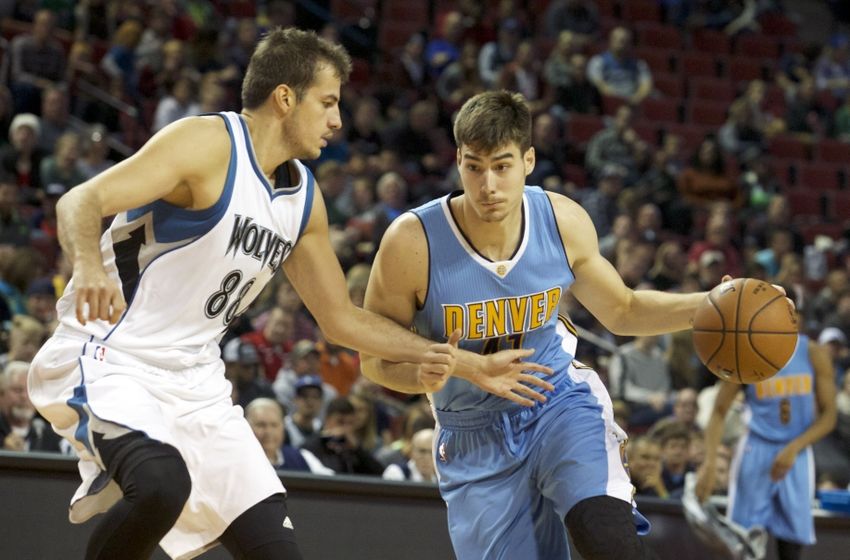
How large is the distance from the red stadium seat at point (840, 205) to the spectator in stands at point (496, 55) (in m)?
4.18

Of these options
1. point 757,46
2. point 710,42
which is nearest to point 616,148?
point 710,42

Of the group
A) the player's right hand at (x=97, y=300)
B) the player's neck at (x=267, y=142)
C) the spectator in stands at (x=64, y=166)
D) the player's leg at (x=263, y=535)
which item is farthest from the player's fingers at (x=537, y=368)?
the spectator in stands at (x=64, y=166)

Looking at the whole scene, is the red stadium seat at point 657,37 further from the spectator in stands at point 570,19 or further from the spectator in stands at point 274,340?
Answer: the spectator in stands at point 274,340

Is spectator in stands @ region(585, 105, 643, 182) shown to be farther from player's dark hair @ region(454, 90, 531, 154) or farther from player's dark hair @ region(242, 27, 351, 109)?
player's dark hair @ region(242, 27, 351, 109)

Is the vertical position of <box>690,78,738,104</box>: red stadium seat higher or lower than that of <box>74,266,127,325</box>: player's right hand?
lower

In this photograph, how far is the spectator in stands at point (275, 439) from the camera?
6559mm

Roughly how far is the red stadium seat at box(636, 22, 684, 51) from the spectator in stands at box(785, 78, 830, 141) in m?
1.67

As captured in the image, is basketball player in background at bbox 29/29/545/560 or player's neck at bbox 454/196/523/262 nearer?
basketball player in background at bbox 29/29/545/560

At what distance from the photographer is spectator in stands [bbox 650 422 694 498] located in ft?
25.8

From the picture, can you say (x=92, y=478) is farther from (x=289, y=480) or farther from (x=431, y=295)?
(x=289, y=480)

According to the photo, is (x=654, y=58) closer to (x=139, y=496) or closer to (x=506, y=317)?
(x=506, y=317)

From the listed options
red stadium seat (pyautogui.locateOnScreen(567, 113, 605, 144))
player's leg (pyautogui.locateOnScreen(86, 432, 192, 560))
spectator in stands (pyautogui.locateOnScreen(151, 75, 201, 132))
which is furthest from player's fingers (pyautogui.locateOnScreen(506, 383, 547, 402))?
red stadium seat (pyautogui.locateOnScreen(567, 113, 605, 144))

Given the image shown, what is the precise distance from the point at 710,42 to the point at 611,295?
13.5 meters

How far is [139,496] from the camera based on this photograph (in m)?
3.36
